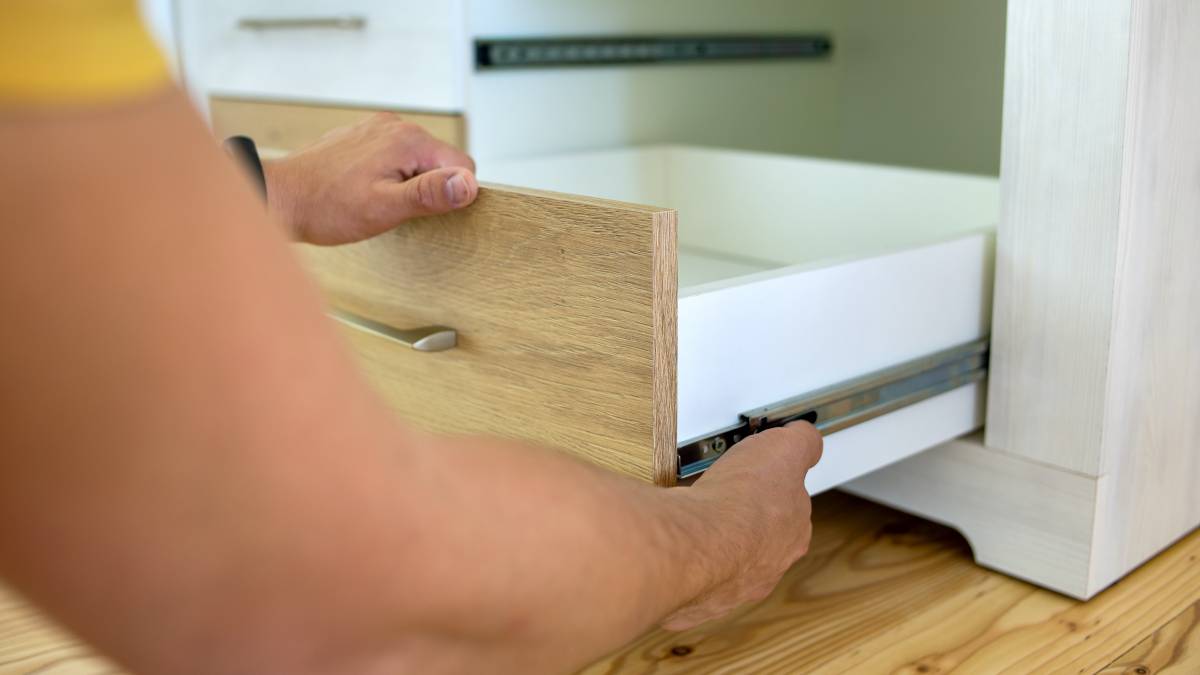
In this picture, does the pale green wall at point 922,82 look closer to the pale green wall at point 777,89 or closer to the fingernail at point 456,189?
the pale green wall at point 777,89

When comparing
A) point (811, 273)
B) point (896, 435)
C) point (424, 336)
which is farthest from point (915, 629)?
point (424, 336)

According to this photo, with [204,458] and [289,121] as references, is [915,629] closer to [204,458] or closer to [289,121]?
[204,458]

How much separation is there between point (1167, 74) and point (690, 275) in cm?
40

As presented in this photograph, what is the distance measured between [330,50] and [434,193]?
2.18 ft

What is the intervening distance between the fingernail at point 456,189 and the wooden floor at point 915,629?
1.01 ft

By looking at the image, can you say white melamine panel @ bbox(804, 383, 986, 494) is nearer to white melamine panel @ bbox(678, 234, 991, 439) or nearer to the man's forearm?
white melamine panel @ bbox(678, 234, 991, 439)

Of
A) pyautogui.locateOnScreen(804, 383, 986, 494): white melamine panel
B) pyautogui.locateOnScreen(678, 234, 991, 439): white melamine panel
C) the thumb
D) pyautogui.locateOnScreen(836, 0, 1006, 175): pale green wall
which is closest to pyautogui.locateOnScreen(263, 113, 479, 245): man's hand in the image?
the thumb

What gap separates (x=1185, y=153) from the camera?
75cm

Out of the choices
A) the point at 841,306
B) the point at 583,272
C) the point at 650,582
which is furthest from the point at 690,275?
the point at 650,582

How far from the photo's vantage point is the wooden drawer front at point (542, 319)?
0.54m

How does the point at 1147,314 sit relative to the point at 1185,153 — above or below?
below

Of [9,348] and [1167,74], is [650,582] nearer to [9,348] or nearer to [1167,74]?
[9,348]

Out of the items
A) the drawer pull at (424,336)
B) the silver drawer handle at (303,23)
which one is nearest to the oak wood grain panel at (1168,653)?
the drawer pull at (424,336)

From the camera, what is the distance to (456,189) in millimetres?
605
